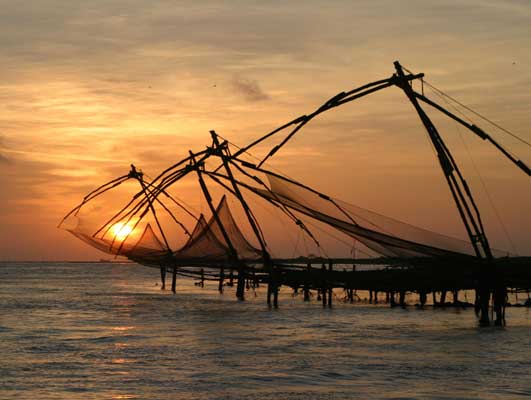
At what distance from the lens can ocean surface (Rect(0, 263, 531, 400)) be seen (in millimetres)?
12953

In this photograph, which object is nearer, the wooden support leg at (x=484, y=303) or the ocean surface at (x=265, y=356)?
the ocean surface at (x=265, y=356)

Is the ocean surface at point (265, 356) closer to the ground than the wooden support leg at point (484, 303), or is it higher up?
closer to the ground

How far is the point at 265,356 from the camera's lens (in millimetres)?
16812

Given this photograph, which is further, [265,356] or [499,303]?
[499,303]

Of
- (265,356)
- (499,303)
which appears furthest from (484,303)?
(265,356)

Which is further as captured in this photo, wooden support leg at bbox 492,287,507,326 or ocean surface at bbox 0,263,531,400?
wooden support leg at bbox 492,287,507,326

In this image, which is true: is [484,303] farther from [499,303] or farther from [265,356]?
[265,356]

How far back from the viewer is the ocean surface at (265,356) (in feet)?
42.5

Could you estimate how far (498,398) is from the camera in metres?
12.3

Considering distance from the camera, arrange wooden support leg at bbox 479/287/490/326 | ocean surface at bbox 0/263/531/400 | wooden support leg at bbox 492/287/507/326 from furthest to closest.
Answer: wooden support leg at bbox 479/287/490/326
wooden support leg at bbox 492/287/507/326
ocean surface at bbox 0/263/531/400

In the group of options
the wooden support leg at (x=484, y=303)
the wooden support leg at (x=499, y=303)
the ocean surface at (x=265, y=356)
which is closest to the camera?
the ocean surface at (x=265, y=356)

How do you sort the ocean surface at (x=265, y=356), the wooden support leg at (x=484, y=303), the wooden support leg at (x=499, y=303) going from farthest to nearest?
1. the wooden support leg at (x=484, y=303)
2. the wooden support leg at (x=499, y=303)
3. the ocean surface at (x=265, y=356)

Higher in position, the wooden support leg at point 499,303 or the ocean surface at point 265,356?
the wooden support leg at point 499,303

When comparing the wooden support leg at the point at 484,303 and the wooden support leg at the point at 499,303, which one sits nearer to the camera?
the wooden support leg at the point at 499,303
